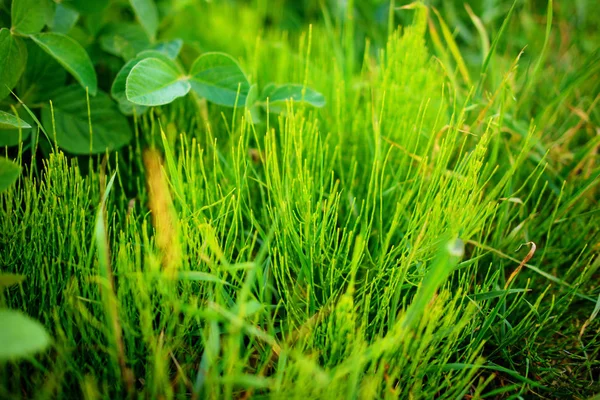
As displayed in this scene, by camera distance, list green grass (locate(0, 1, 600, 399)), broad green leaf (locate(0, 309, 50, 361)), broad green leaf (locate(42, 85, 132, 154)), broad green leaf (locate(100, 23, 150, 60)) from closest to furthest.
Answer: broad green leaf (locate(0, 309, 50, 361)) → green grass (locate(0, 1, 600, 399)) → broad green leaf (locate(42, 85, 132, 154)) → broad green leaf (locate(100, 23, 150, 60))

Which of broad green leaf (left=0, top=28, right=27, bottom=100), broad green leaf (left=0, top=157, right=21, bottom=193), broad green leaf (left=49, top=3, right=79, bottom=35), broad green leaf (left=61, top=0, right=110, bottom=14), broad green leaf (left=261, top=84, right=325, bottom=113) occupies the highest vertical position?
broad green leaf (left=61, top=0, right=110, bottom=14)

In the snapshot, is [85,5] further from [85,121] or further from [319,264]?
[319,264]

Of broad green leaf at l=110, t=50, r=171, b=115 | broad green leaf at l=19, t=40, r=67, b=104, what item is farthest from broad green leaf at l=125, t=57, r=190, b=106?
broad green leaf at l=19, t=40, r=67, b=104

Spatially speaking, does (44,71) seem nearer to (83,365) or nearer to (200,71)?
(200,71)

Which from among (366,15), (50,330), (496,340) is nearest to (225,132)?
(50,330)

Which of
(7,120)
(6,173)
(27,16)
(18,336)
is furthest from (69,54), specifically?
(18,336)

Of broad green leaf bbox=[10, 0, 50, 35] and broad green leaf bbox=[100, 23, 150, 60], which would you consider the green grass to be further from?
broad green leaf bbox=[10, 0, 50, 35]
